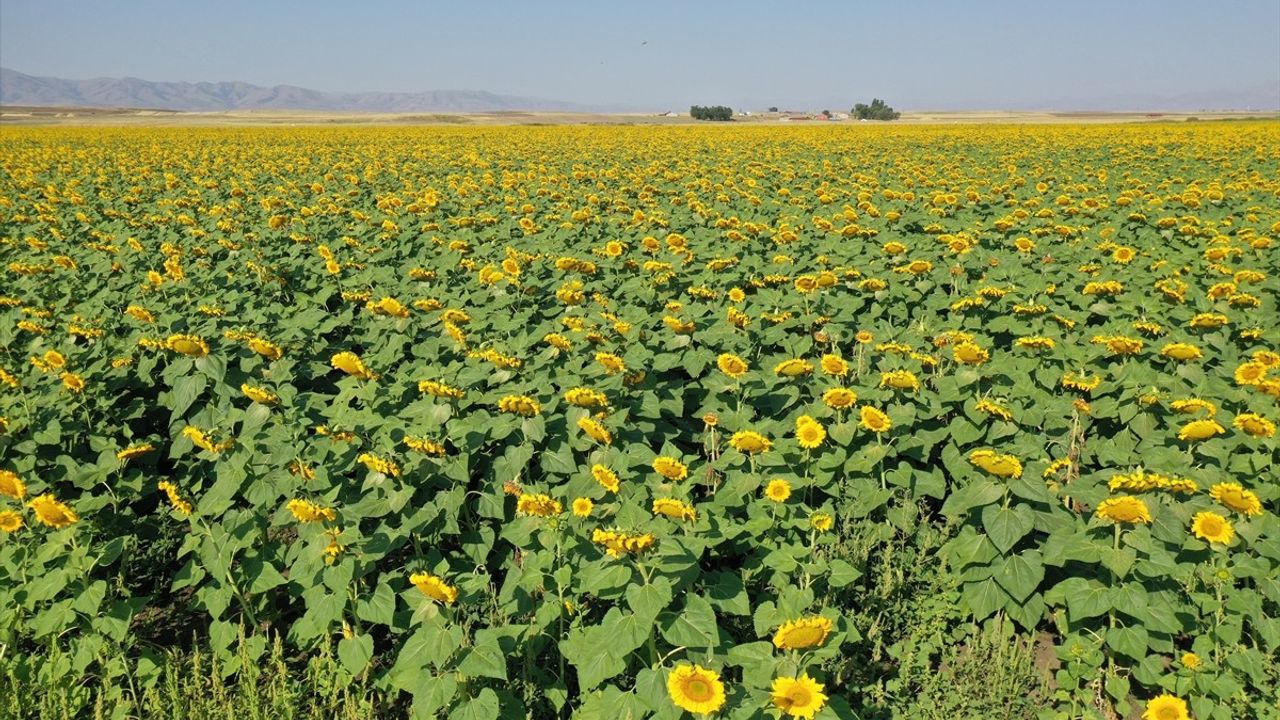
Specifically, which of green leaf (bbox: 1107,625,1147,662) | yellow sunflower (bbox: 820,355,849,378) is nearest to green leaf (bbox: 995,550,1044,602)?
green leaf (bbox: 1107,625,1147,662)

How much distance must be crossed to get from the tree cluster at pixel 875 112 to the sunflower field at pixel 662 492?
3824 inches

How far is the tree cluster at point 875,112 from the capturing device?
94438mm

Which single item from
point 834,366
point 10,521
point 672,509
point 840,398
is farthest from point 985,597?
point 10,521

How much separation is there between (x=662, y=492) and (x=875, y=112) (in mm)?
104892

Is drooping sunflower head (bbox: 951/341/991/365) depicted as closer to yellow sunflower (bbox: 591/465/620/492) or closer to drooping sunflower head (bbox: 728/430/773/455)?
drooping sunflower head (bbox: 728/430/773/455)

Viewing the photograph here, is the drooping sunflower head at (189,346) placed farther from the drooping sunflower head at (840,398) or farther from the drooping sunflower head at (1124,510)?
the drooping sunflower head at (1124,510)

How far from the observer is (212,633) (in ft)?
11.2

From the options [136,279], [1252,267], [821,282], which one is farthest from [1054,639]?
[136,279]

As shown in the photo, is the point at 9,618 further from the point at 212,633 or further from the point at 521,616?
the point at 521,616

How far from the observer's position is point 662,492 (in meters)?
3.43

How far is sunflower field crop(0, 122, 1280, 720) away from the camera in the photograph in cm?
301

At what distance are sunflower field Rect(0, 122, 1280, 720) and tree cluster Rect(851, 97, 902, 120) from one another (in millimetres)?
97123

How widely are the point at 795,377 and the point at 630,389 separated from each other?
3.93 ft

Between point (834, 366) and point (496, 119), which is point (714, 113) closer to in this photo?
point (496, 119)
